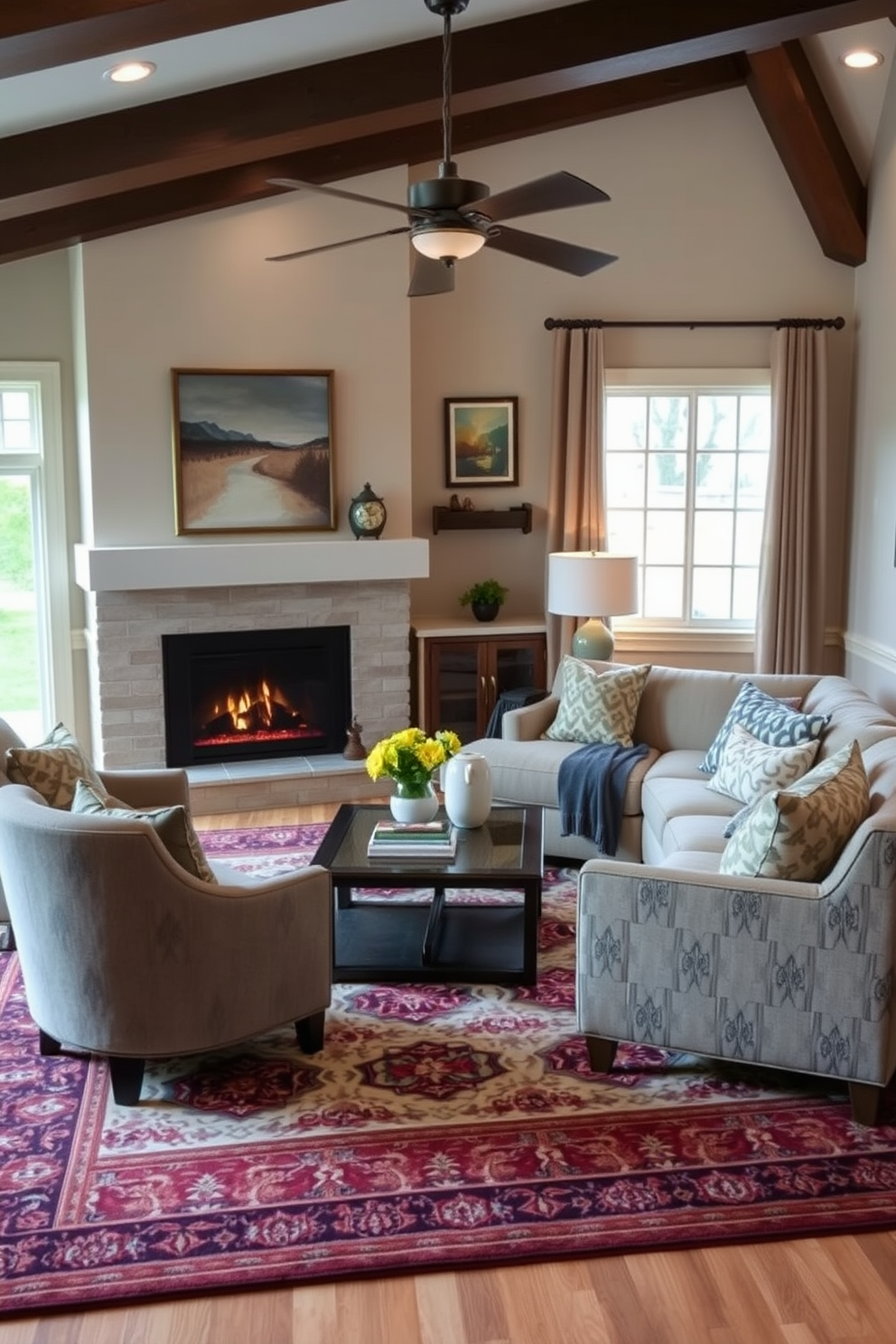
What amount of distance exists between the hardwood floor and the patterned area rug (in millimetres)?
52

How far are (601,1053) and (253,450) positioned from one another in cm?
375

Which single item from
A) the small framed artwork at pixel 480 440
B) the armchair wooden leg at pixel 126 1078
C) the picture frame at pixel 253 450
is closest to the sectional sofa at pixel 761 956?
the armchair wooden leg at pixel 126 1078


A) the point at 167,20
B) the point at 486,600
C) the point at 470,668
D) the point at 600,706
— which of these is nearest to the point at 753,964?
the point at 600,706

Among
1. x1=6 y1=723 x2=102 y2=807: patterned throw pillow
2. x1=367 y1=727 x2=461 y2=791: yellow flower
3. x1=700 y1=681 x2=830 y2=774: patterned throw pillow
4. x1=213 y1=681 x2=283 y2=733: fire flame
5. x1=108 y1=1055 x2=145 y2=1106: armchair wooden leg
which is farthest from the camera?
x1=213 y1=681 x2=283 y2=733: fire flame

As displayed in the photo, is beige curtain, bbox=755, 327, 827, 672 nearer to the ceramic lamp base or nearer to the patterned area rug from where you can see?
the ceramic lamp base

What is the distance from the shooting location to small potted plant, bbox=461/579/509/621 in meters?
6.95

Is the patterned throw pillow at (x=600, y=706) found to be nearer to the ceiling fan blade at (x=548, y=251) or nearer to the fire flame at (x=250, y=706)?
the fire flame at (x=250, y=706)

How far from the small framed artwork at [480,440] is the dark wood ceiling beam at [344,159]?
4.39 feet

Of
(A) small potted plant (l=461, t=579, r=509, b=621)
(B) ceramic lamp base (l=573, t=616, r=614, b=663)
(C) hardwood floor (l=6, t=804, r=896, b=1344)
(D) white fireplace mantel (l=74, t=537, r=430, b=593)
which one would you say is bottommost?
(C) hardwood floor (l=6, t=804, r=896, b=1344)

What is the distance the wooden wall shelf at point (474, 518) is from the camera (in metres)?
6.97

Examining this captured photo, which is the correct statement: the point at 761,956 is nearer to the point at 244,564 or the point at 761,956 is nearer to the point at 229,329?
A: the point at 244,564

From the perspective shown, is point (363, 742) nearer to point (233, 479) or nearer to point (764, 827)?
point (233, 479)

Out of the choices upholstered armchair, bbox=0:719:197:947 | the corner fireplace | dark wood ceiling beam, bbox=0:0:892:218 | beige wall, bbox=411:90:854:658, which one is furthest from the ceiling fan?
beige wall, bbox=411:90:854:658

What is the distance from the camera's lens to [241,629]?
250 inches
